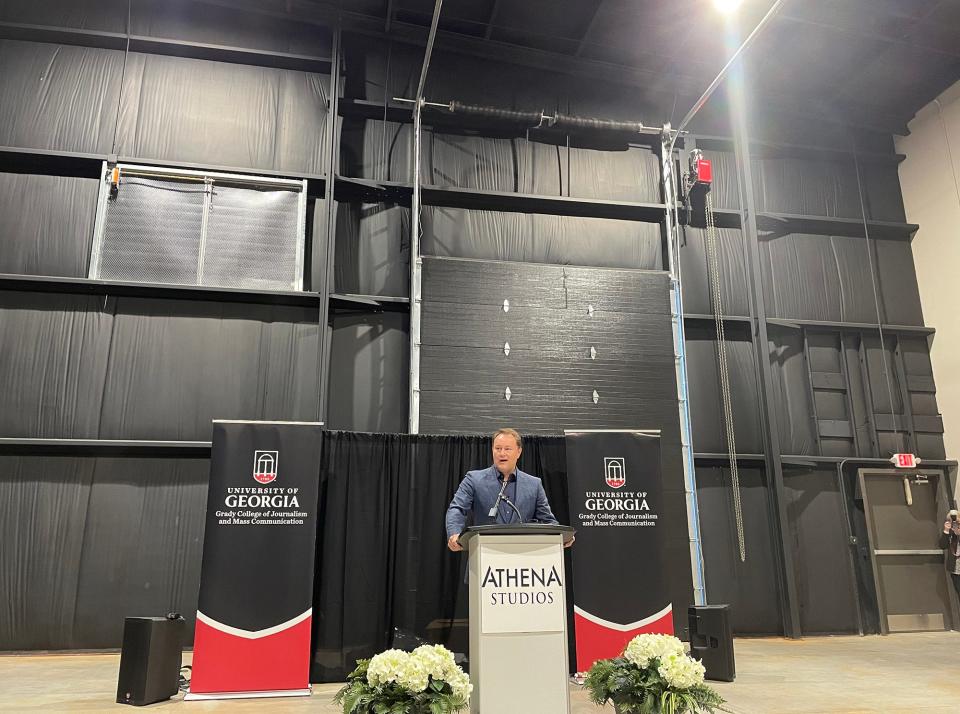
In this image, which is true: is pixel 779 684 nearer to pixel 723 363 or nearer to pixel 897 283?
pixel 723 363

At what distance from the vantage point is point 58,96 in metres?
6.98

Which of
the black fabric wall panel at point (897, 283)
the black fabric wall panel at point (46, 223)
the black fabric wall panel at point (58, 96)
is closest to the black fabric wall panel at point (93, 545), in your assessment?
the black fabric wall panel at point (46, 223)

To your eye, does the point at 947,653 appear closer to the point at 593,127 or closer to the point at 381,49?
the point at 593,127

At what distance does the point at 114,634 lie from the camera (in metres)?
5.84

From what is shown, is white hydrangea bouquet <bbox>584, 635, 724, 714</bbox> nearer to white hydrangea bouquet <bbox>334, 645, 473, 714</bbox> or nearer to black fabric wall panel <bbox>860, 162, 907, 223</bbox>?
white hydrangea bouquet <bbox>334, 645, 473, 714</bbox>

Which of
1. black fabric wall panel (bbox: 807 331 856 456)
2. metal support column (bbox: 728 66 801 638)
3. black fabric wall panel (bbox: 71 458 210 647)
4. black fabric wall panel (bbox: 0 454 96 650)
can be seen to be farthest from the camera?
black fabric wall panel (bbox: 807 331 856 456)

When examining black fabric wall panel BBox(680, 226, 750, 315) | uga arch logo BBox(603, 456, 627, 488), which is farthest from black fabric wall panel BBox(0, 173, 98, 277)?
black fabric wall panel BBox(680, 226, 750, 315)

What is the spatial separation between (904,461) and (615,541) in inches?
180

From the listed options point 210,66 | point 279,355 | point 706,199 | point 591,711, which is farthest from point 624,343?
point 210,66

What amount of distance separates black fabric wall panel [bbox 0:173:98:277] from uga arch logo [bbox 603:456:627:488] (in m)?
5.09

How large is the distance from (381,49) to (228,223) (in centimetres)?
264

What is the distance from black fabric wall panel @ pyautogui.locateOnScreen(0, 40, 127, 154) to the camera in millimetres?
6855

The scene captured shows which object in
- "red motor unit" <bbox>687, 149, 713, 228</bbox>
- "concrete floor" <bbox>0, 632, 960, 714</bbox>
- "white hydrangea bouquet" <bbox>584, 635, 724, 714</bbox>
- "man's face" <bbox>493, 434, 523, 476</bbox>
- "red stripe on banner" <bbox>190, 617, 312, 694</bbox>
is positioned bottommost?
"concrete floor" <bbox>0, 632, 960, 714</bbox>

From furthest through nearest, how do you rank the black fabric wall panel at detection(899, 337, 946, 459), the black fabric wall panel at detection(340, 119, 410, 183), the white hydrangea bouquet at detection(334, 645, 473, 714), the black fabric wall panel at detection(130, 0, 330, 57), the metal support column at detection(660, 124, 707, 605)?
the black fabric wall panel at detection(899, 337, 946, 459)
the black fabric wall panel at detection(340, 119, 410, 183)
the black fabric wall panel at detection(130, 0, 330, 57)
the metal support column at detection(660, 124, 707, 605)
the white hydrangea bouquet at detection(334, 645, 473, 714)
